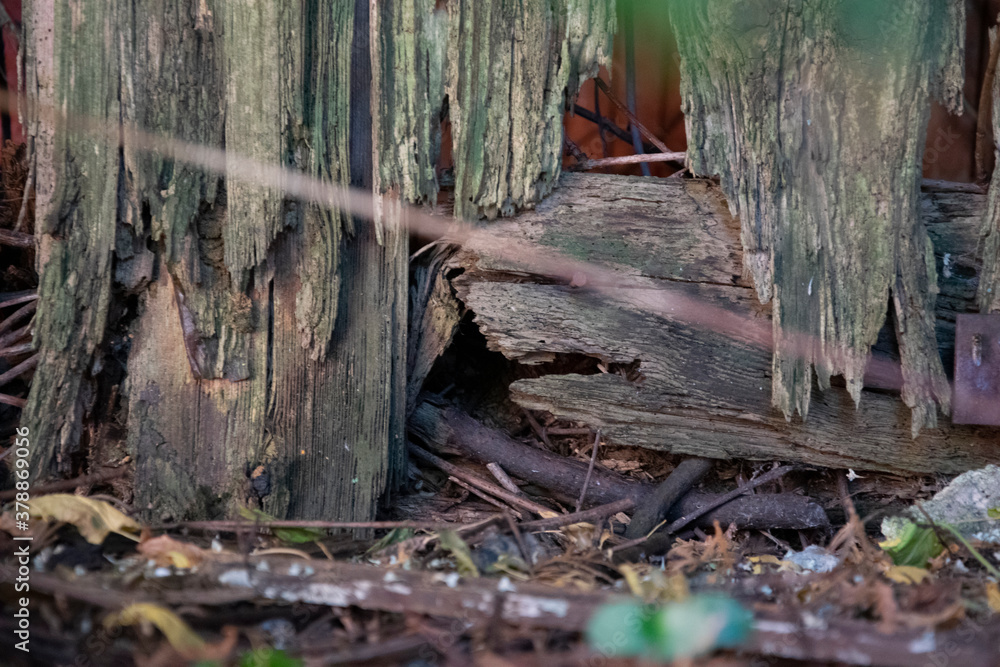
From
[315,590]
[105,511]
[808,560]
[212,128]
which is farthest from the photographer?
[212,128]

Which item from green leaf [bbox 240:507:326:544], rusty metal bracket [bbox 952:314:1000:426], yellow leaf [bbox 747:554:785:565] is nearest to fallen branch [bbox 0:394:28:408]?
green leaf [bbox 240:507:326:544]

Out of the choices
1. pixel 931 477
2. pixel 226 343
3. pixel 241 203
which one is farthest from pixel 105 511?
pixel 931 477

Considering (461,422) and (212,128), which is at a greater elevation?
(212,128)

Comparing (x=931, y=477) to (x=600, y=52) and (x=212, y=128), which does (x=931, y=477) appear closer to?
(x=600, y=52)

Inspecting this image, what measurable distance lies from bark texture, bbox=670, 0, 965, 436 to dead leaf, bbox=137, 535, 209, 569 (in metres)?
1.77

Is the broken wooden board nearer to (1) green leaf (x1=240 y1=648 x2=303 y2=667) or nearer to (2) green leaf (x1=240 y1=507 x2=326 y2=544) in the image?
(2) green leaf (x1=240 y1=507 x2=326 y2=544)

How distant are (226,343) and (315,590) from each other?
0.99 metres

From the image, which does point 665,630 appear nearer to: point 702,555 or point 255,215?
point 702,555

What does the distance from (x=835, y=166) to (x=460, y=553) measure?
5.51 ft

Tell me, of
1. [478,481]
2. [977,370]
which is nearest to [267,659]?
[478,481]

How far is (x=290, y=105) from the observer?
2.08 metres

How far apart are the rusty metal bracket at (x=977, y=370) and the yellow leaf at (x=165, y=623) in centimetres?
225

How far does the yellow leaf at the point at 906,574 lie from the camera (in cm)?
157

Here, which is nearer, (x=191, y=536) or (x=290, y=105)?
(x=191, y=536)
